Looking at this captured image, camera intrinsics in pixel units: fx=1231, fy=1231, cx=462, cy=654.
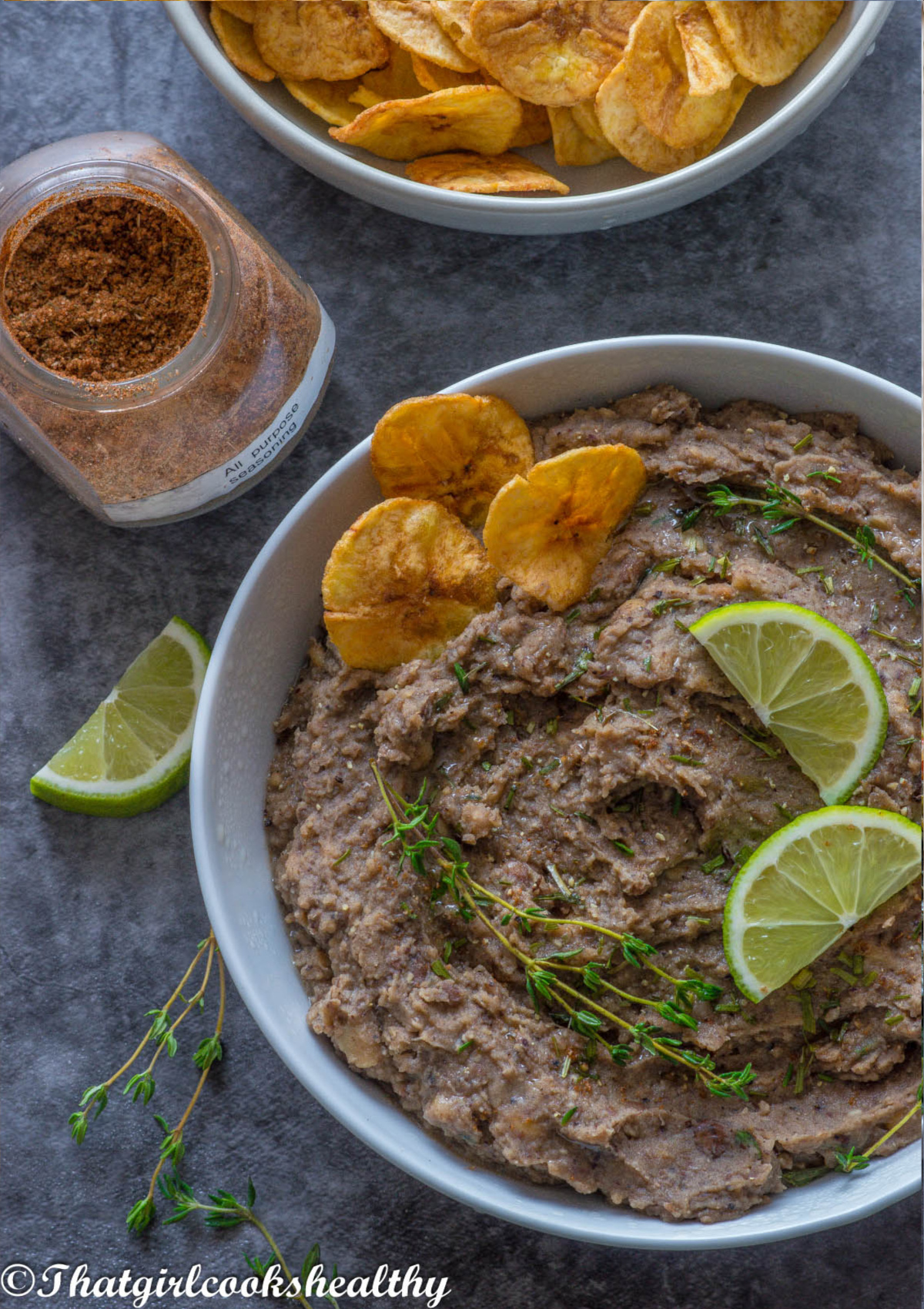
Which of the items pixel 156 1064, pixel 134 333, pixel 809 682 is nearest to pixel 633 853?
pixel 809 682

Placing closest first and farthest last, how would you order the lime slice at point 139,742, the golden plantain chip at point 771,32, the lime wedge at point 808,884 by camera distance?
the lime wedge at point 808,884 → the golden plantain chip at point 771,32 → the lime slice at point 139,742

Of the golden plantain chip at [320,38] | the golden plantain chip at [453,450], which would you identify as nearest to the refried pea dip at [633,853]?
the golden plantain chip at [453,450]

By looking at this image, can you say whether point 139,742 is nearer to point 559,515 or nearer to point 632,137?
point 559,515

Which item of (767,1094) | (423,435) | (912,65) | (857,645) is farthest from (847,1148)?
(912,65)

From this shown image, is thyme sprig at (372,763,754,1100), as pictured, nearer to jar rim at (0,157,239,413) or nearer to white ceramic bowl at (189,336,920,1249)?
white ceramic bowl at (189,336,920,1249)

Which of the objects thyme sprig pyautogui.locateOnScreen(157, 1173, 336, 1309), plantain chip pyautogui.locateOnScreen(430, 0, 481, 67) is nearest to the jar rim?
plantain chip pyautogui.locateOnScreen(430, 0, 481, 67)

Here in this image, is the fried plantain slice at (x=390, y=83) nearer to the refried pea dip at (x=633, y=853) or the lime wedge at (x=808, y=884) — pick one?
the refried pea dip at (x=633, y=853)

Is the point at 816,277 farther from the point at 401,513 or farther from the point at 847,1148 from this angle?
the point at 847,1148
